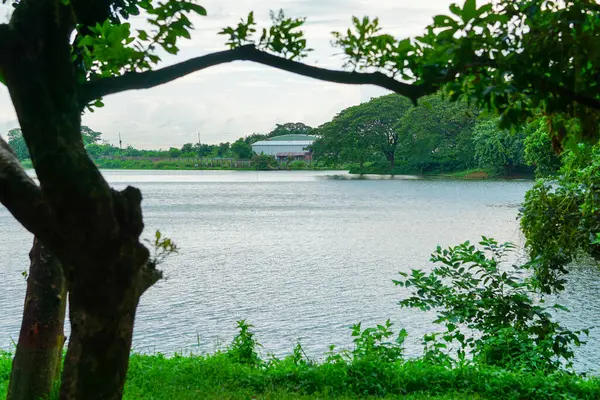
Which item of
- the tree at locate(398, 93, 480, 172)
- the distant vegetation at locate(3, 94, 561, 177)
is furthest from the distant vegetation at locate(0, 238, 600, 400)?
the tree at locate(398, 93, 480, 172)

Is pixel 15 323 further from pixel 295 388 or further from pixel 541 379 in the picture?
pixel 541 379

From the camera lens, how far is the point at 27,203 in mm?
3479

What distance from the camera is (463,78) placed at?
3338mm

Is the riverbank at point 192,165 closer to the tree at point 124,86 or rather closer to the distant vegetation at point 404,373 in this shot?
the distant vegetation at point 404,373

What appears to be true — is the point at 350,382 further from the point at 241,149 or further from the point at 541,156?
the point at 241,149

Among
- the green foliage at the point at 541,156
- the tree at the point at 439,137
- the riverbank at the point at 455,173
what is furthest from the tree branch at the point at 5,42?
the tree at the point at 439,137

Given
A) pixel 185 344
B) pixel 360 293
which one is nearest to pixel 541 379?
pixel 185 344

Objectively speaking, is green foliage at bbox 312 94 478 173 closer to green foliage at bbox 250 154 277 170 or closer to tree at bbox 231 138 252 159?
green foliage at bbox 250 154 277 170

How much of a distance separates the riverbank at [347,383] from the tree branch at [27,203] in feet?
8.46

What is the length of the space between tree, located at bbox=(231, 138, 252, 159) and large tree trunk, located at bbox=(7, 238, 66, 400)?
10585cm

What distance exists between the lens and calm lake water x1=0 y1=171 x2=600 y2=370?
1175cm

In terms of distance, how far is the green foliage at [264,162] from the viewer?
Answer: 107562 millimetres

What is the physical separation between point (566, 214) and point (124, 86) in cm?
792

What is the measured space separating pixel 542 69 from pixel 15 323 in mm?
11223
